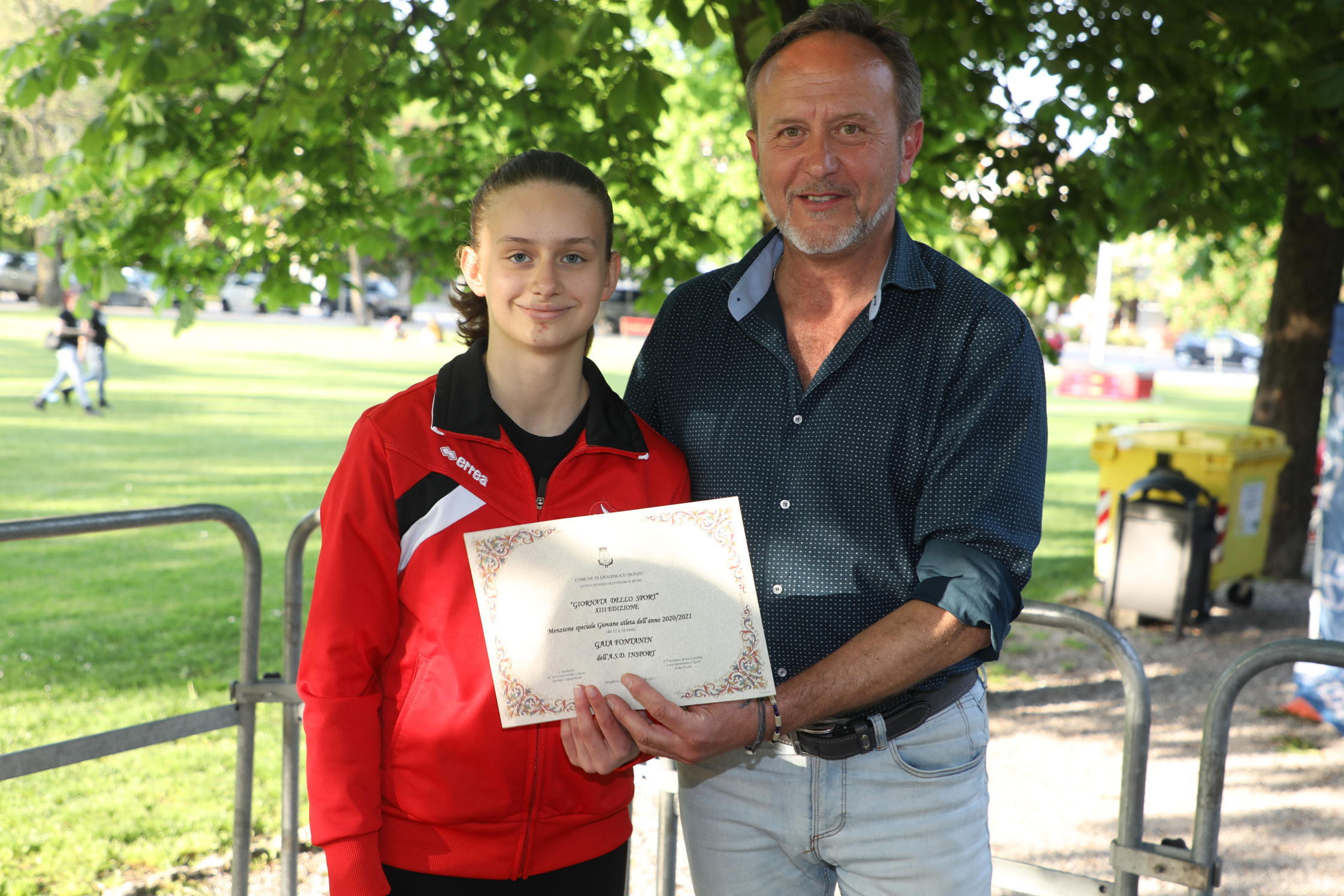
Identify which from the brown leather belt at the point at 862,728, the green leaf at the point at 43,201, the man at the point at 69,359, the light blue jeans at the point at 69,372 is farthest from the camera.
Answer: the light blue jeans at the point at 69,372

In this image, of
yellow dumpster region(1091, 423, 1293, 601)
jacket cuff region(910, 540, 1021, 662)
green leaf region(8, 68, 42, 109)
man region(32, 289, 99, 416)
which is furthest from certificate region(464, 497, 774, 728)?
man region(32, 289, 99, 416)

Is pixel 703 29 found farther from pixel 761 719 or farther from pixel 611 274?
pixel 761 719

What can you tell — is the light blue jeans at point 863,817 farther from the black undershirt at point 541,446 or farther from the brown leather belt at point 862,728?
the black undershirt at point 541,446

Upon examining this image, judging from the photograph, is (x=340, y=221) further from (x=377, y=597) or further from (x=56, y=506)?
(x=56, y=506)

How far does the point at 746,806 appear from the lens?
7.59 ft

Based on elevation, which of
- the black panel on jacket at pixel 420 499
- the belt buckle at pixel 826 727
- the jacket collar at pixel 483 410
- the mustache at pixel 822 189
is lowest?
the belt buckle at pixel 826 727

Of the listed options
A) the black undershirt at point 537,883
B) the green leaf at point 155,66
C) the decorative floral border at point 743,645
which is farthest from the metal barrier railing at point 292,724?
the green leaf at point 155,66

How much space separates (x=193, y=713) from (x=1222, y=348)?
57.6 metres

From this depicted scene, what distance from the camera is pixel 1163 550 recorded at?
8.68m

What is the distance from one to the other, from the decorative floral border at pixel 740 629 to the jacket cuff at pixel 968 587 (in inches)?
12.7

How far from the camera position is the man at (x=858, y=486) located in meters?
2.07

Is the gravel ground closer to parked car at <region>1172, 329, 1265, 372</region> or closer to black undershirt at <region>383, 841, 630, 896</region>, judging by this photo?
black undershirt at <region>383, 841, 630, 896</region>

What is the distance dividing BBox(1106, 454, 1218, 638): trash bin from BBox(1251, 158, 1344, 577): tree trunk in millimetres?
1665

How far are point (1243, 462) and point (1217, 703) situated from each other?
7428 millimetres
